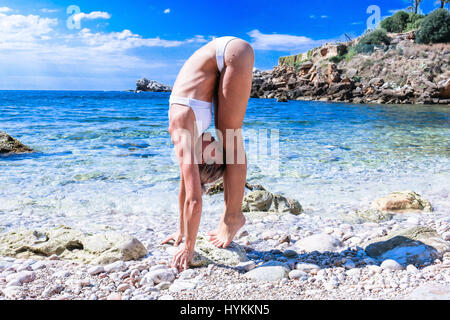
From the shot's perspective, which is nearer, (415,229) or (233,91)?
(233,91)

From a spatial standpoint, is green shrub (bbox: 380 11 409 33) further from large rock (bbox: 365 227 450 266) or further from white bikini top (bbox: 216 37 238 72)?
white bikini top (bbox: 216 37 238 72)

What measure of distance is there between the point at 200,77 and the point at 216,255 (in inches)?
55.4

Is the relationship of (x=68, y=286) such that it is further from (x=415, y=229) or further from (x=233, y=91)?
(x=415, y=229)

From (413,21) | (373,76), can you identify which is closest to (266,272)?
(373,76)

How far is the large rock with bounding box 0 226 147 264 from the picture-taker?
2.85m

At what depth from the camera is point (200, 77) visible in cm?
270

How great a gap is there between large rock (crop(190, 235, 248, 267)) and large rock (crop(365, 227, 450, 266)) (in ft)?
3.60

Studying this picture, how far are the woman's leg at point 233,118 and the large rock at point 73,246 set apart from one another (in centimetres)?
74

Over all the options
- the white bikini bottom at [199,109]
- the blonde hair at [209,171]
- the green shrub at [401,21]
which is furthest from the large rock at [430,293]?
the green shrub at [401,21]

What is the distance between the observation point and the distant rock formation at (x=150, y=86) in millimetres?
98812

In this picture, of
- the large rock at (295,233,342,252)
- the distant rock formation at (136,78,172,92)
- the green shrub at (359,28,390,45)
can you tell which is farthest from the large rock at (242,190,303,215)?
the distant rock formation at (136,78,172,92)

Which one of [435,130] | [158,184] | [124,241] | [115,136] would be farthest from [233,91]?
[435,130]

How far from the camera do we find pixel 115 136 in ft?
37.4
